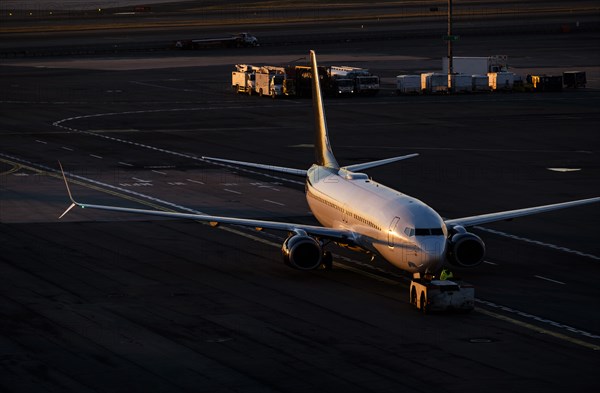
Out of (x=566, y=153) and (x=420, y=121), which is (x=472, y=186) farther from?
(x=420, y=121)

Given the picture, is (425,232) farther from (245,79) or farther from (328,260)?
(245,79)

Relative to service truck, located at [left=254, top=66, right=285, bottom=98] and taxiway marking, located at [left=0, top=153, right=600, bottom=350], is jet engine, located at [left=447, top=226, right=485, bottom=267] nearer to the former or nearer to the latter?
taxiway marking, located at [left=0, top=153, right=600, bottom=350]

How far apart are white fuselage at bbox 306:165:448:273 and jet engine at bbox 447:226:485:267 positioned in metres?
2.81

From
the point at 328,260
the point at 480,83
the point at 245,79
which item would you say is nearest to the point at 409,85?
the point at 480,83

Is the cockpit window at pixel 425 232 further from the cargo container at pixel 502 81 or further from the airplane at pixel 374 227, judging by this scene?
the cargo container at pixel 502 81

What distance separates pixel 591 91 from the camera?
150 m

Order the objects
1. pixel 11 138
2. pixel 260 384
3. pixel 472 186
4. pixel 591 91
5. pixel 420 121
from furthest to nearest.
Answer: pixel 591 91
pixel 420 121
pixel 11 138
pixel 472 186
pixel 260 384

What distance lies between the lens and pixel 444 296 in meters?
54.4

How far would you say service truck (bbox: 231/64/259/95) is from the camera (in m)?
153

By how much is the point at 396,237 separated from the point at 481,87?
319ft

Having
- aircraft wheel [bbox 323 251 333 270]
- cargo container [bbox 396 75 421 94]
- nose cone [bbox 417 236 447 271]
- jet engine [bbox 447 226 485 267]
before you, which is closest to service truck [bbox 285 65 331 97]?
cargo container [bbox 396 75 421 94]

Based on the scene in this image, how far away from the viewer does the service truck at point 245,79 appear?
503 ft

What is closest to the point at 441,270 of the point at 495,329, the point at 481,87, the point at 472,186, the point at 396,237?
the point at 396,237

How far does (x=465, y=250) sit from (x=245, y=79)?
95397 mm
